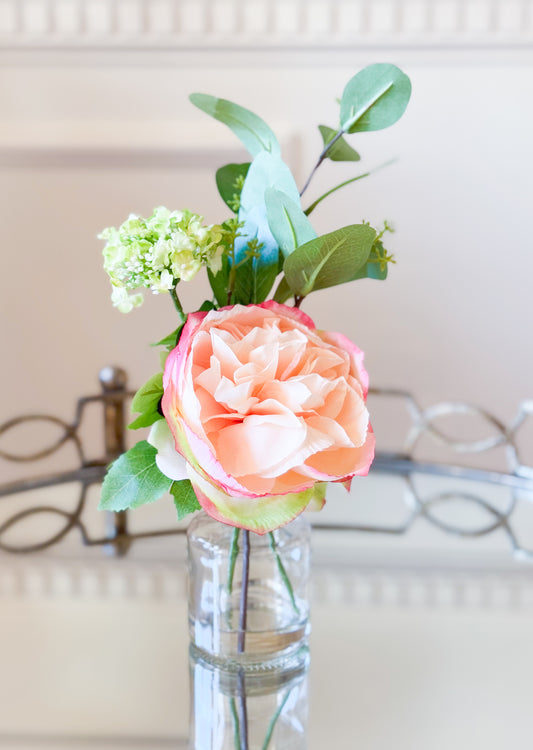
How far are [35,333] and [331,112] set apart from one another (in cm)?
53

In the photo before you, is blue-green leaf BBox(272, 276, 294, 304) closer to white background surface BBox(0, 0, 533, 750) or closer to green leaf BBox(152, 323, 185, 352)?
green leaf BBox(152, 323, 185, 352)

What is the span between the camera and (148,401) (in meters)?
0.40

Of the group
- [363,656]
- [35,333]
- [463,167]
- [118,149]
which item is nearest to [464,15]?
[463,167]

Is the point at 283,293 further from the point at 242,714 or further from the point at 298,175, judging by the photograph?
the point at 298,175

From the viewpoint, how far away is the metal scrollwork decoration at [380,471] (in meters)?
0.67

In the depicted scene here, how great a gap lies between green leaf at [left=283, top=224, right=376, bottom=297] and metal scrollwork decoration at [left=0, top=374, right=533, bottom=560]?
0.31 metres

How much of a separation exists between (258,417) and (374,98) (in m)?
0.18

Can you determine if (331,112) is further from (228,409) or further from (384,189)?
(228,409)

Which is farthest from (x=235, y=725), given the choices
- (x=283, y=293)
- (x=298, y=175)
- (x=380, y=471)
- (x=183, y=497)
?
(x=298, y=175)

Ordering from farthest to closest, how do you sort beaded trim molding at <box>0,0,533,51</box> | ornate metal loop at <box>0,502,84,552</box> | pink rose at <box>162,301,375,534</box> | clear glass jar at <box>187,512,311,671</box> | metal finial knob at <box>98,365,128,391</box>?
1. beaded trim molding at <box>0,0,533,51</box>
2. metal finial knob at <box>98,365,128,391</box>
3. ornate metal loop at <box>0,502,84,552</box>
4. clear glass jar at <box>187,512,311,671</box>
5. pink rose at <box>162,301,375,534</box>

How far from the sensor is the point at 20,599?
571 mm

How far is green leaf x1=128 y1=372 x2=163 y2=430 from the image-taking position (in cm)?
40

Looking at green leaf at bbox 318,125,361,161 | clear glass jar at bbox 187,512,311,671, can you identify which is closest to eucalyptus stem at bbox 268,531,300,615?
clear glass jar at bbox 187,512,311,671

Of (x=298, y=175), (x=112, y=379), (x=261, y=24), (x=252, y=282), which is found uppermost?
(x=261, y=24)
